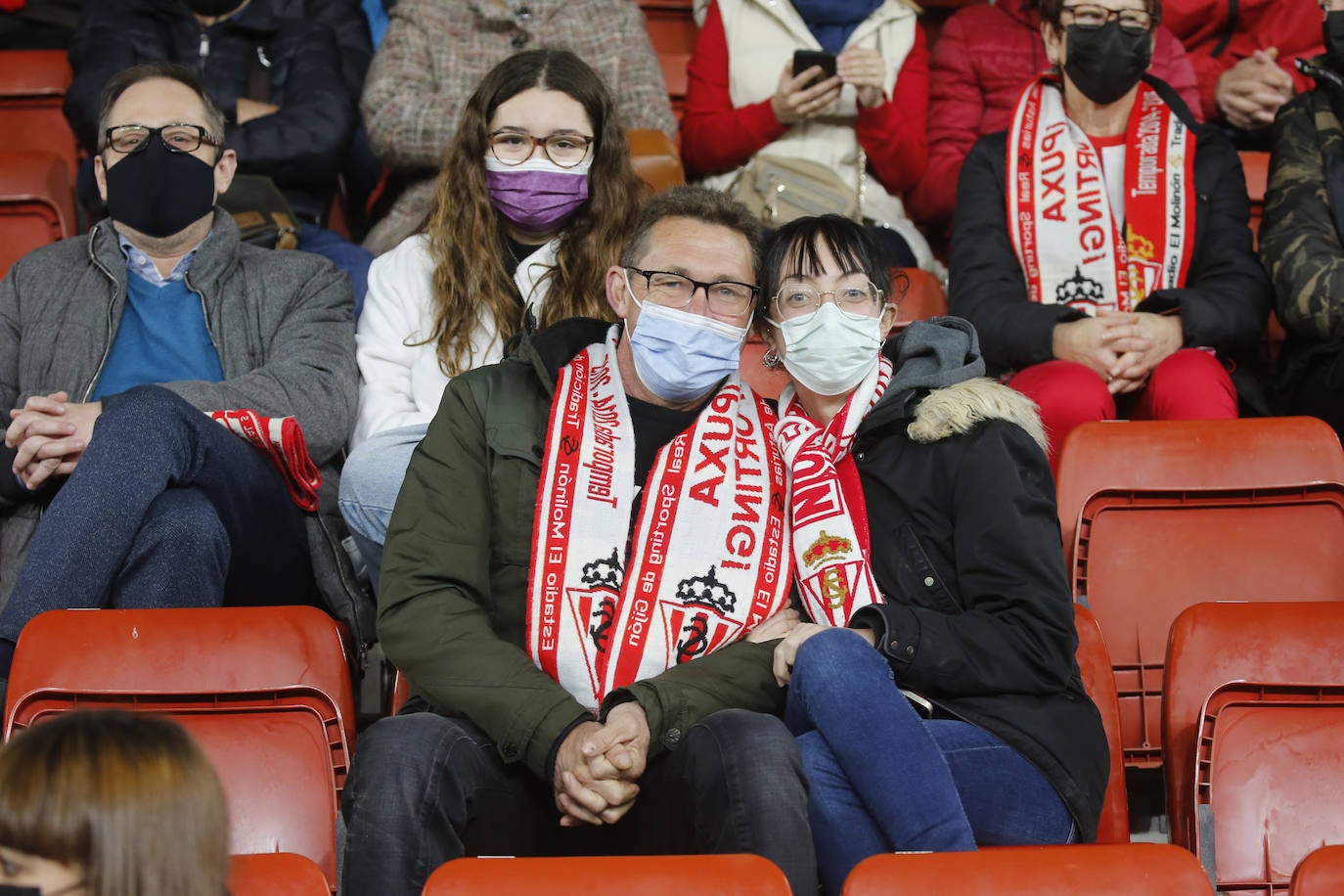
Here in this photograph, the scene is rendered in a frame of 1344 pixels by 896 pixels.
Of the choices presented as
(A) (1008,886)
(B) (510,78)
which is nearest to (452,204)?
(B) (510,78)

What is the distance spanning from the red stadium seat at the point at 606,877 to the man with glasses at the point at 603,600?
29 centimetres

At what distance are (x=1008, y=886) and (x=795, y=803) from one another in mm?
356

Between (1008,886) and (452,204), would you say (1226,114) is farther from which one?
(1008,886)

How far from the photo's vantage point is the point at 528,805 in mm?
2074

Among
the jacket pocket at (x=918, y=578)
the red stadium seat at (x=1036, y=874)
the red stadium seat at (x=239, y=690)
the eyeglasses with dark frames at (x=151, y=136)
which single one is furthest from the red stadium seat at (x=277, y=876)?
the eyeglasses with dark frames at (x=151, y=136)

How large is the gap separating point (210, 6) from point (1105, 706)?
321cm

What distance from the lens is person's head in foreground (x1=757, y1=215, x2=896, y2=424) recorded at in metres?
2.40

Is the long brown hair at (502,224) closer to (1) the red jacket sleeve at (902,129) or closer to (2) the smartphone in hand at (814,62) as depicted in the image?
(2) the smartphone in hand at (814,62)

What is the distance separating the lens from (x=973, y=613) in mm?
2107

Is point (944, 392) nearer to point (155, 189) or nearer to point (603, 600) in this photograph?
point (603, 600)

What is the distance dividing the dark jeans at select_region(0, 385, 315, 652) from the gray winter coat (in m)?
0.21

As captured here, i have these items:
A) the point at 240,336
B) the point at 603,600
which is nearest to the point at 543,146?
the point at 240,336

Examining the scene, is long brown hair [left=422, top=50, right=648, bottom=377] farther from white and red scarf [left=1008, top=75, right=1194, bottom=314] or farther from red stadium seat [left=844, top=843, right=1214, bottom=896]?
red stadium seat [left=844, top=843, right=1214, bottom=896]

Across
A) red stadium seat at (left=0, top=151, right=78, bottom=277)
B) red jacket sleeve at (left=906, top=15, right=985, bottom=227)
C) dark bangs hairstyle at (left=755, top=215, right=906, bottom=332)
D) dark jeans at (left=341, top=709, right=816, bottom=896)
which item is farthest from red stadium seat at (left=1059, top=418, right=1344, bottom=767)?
red stadium seat at (left=0, top=151, right=78, bottom=277)
